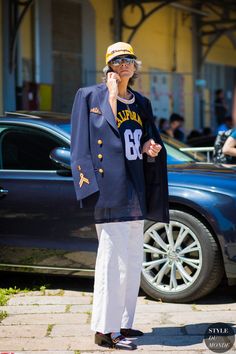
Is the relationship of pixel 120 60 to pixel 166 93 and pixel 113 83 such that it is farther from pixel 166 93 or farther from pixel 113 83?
pixel 166 93

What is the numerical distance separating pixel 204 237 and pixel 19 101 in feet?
22.3

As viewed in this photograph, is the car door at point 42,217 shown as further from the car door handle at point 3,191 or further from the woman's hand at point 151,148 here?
the woman's hand at point 151,148

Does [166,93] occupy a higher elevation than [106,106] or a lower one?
higher

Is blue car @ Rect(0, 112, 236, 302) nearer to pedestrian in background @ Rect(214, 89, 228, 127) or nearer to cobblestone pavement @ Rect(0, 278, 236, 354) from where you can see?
cobblestone pavement @ Rect(0, 278, 236, 354)

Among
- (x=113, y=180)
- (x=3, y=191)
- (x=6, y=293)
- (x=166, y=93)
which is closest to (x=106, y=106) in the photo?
(x=113, y=180)

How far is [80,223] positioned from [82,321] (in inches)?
→ 33.6

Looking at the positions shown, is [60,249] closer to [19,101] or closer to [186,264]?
[186,264]

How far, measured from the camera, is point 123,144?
4.58 m

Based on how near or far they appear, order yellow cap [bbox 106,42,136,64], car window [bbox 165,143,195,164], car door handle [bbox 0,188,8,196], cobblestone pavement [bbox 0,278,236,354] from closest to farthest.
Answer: yellow cap [bbox 106,42,136,64] < cobblestone pavement [bbox 0,278,236,354] < car door handle [bbox 0,188,8,196] < car window [bbox 165,143,195,164]

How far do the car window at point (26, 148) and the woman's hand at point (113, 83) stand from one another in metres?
1.70

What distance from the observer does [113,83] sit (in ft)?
15.1

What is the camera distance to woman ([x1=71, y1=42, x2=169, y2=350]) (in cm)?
450

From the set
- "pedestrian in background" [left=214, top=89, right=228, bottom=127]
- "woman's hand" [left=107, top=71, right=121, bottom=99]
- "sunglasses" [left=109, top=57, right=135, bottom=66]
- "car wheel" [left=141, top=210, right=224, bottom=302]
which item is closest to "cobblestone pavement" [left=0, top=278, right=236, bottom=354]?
"car wheel" [left=141, top=210, right=224, bottom=302]

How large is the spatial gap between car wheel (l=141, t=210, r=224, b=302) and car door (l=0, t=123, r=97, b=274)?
475 millimetres
